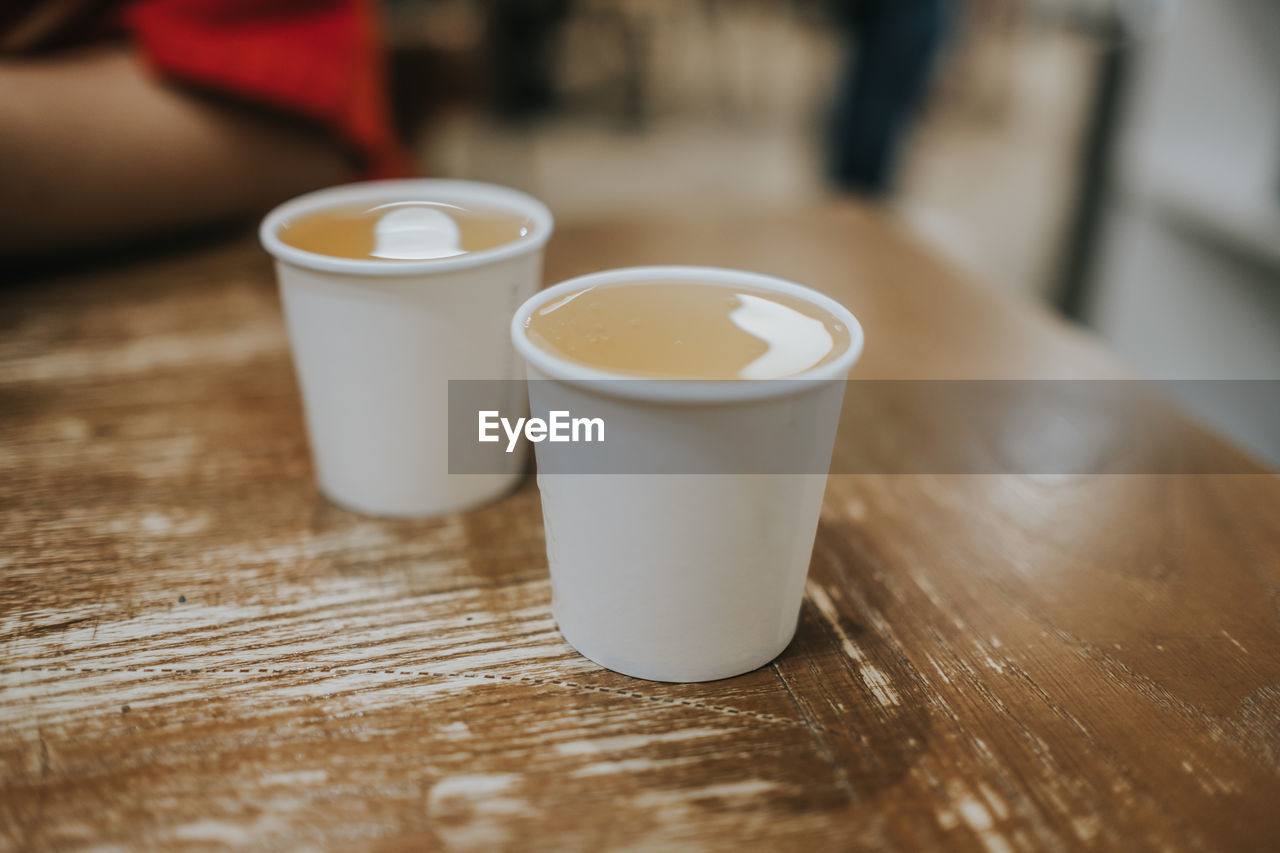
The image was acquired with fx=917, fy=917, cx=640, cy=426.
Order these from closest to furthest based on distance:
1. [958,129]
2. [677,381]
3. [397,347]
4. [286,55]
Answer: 1. [677,381]
2. [397,347]
3. [286,55]
4. [958,129]

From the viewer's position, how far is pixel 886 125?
5.28ft

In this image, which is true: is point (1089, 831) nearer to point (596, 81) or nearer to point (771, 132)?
point (771, 132)

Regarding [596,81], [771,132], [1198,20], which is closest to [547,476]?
[1198,20]

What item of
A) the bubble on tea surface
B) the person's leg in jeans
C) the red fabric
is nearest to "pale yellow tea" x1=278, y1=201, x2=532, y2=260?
the bubble on tea surface

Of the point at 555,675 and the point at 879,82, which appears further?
the point at 879,82

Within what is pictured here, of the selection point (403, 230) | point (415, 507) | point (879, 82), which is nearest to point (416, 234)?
point (403, 230)

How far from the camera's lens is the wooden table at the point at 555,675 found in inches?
11.9

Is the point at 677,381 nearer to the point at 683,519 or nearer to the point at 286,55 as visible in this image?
the point at 683,519

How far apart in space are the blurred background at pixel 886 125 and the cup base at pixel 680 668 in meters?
0.54

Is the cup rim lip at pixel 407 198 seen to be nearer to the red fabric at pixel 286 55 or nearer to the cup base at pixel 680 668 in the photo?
the cup base at pixel 680 668

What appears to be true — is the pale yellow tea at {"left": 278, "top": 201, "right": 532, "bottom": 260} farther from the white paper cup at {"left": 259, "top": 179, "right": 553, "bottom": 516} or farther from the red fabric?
the red fabric

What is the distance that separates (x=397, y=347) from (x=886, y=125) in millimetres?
1383

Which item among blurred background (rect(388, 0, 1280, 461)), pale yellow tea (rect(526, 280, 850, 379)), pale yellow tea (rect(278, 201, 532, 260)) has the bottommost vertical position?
blurred background (rect(388, 0, 1280, 461))

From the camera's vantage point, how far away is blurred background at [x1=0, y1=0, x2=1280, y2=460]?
83 cm
